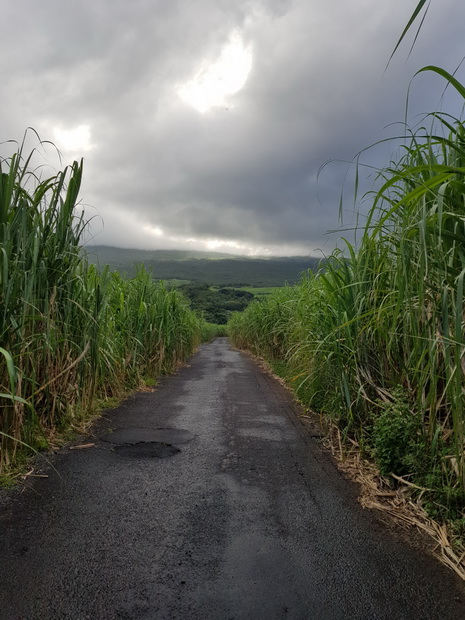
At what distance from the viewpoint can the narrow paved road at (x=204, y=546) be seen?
158 cm

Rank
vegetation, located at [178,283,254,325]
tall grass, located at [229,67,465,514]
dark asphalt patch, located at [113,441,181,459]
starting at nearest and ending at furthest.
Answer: tall grass, located at [229,67,465,514]
dark asphalt patch, located at [113,441,181,459]
vegetation, located at [178,283,254,325]

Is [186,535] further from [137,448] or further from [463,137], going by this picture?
[463,137]

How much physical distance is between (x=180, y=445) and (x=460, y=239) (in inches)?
111

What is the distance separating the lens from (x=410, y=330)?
8.50 feet

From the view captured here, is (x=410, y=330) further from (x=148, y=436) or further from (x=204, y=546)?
(x=148, y=436)

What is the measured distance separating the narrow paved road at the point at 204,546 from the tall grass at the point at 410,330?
477 mm

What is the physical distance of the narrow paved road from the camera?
158cm

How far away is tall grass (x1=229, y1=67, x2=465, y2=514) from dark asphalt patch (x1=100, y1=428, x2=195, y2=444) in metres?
1.52

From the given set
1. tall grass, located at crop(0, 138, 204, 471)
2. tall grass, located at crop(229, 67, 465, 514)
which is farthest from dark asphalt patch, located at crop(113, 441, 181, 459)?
tall grass, located at crop(229, 67, 465, 514)

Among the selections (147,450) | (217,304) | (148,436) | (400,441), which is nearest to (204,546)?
(400,441)

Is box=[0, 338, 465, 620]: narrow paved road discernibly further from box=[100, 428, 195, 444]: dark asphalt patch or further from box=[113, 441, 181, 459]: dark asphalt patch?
box=[100, 428, 195, 444]: dark asphalt patch

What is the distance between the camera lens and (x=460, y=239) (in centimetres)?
198

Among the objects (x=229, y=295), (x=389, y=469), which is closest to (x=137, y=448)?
(x=389, y=469)

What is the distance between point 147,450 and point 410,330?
2389mm
